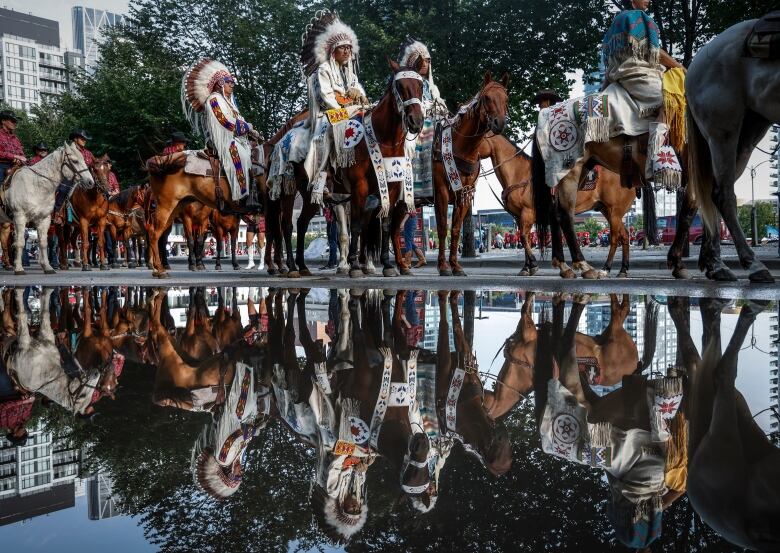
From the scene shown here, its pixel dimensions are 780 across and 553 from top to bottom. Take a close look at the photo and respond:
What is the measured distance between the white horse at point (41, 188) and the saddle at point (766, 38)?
13.0m

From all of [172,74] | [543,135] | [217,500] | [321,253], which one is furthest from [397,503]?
[172,74]

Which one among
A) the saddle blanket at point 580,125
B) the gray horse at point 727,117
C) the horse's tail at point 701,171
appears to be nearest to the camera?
the gray horse at point 727,117

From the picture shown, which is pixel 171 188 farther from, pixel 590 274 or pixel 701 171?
pixel 701 171

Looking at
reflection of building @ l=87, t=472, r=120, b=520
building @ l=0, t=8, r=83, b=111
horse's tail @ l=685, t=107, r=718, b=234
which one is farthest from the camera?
building @ l=0, t=8, r=83, b=111

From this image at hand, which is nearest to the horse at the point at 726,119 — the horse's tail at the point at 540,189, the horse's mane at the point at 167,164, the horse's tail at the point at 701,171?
the horse's tail at the point at 701,171

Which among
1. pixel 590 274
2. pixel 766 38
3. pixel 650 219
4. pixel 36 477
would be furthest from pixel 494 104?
pixel 650 219

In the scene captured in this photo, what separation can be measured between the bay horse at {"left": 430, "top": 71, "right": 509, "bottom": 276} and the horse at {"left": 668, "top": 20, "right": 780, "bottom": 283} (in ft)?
10.3

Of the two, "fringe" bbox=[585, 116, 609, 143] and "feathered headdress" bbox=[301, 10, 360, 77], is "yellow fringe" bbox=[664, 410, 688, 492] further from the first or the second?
"feathered headdress" bbox=[301, 10, 360, 77]

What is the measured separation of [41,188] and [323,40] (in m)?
7.39

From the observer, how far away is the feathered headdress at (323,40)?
10773 millimetres

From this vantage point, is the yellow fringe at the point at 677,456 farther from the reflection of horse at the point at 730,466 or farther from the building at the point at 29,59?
the building at the point at 29,59

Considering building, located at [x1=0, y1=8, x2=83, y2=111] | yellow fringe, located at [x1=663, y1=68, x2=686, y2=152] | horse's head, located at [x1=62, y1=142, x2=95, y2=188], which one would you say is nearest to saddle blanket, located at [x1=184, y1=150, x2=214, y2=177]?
horse's head, located at [x1=62, y1=142, x2=95, y2=188]

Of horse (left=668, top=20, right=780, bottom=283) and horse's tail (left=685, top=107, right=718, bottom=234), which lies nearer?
horse (left=668, top=20, right=780, bottom=283)

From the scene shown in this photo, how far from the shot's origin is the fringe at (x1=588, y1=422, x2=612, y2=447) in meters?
1.80
